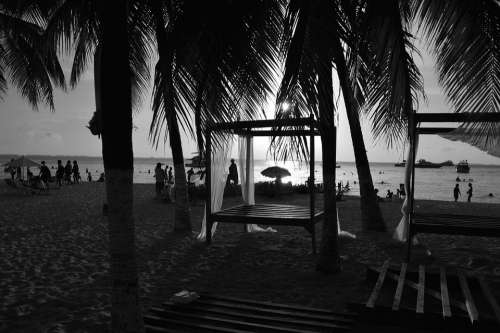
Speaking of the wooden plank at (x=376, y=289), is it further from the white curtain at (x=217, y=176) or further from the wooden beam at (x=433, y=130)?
the white curtain at (x=217, y=176)

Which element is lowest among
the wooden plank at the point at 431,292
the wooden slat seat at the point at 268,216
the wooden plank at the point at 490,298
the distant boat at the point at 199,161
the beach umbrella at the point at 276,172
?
the wooden plank at the point at 431,292

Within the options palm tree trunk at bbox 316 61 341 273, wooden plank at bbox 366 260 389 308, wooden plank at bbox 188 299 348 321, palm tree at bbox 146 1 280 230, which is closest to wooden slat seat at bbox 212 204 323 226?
palm tree trunk at bbox 316 61 341 273

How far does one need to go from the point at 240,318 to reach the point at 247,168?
6117 mm

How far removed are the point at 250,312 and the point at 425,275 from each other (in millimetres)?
2872

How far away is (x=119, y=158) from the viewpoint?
10.9 ft

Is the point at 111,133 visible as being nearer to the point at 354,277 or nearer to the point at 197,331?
the point at 197,331

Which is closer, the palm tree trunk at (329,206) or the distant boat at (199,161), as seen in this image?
the distant boat at (199,161)

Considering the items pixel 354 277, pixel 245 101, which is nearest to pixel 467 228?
pixel 354 277

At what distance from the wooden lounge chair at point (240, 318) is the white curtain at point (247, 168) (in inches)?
221

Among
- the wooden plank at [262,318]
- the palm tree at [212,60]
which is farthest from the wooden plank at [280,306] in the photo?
the palm tree at [212,60]

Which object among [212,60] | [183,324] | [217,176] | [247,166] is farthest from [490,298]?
[247,166]

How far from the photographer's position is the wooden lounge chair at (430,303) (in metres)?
4.07

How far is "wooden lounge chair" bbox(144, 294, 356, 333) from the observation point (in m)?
3.92

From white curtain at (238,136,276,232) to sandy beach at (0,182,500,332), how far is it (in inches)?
18.7
